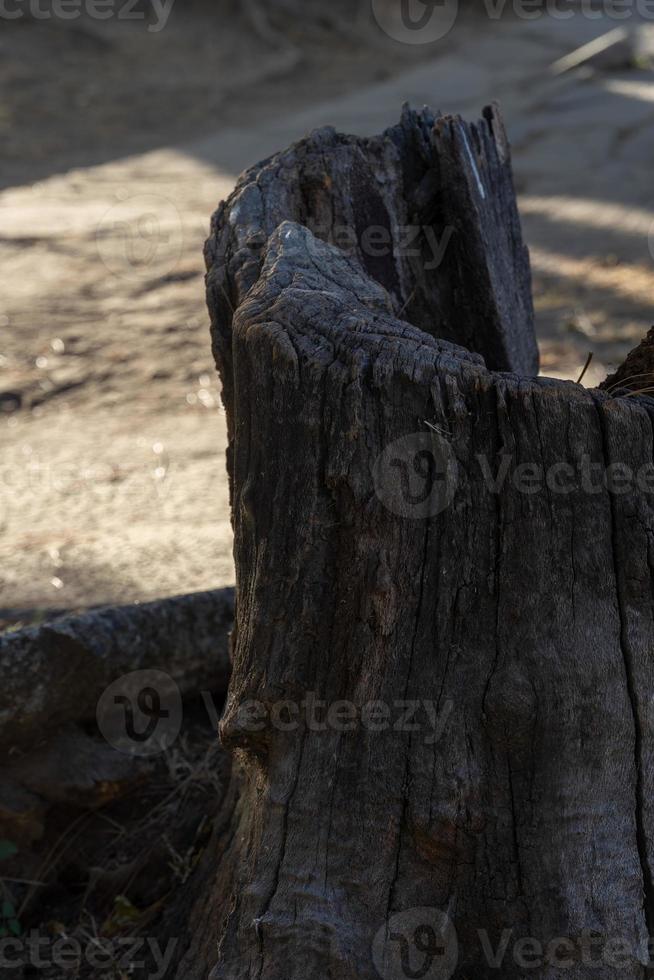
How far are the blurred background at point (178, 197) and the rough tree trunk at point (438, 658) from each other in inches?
64.9

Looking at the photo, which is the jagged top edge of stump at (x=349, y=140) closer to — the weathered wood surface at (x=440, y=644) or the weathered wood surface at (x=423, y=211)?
the weathered wood surface at (x=423, y=211)

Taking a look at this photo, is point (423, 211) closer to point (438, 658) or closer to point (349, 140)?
point (349, 140)

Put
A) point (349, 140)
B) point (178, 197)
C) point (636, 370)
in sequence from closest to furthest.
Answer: point (636, 370) < point (349, 140) < point (178, 197)

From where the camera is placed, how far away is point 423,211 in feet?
9.07

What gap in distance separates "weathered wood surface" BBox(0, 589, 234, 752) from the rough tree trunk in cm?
90

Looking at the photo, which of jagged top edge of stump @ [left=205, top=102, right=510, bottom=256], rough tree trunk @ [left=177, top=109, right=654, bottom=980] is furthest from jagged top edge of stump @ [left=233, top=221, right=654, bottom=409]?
jagged top edge of stump @ [left=205, top=102, right=510, bottom=256]

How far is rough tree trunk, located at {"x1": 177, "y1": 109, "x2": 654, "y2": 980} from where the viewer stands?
1760 mm

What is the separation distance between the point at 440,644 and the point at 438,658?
24mm

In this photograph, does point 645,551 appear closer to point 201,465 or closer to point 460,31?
point 201,465

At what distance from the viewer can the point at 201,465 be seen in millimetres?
4680

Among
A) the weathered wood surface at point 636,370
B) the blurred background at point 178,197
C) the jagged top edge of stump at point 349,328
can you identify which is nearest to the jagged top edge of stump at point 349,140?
the jagged top edge of stump at point 349,328

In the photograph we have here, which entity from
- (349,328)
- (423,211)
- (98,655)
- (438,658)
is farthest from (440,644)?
(423,211)

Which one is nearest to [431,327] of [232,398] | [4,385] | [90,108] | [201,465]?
[232,398]

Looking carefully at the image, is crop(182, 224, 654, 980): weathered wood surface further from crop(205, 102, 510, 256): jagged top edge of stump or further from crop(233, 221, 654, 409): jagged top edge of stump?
crop(205, 102, 510, 256): jagged top edge of stump
